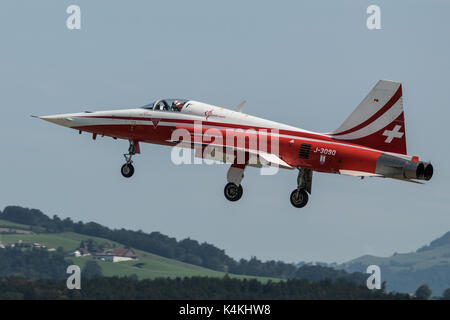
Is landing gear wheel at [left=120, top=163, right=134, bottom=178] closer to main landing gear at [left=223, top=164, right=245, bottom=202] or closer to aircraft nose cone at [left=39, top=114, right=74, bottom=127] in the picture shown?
aircraft nose cone at [left=39, top=114, right=74, bottom=127]

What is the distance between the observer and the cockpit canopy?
125 ft

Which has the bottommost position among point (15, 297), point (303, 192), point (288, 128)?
point (15, 297)

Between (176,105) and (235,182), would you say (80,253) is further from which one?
(235,182)

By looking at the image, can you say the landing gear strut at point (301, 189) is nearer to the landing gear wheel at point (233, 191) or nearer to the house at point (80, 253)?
the landing gear wheel at point (233, 191)

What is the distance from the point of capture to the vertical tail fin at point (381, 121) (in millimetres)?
34125

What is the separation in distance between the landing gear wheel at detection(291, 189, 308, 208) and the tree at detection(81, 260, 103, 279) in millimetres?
118223

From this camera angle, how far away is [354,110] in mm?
35219

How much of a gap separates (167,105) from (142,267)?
5203 inches

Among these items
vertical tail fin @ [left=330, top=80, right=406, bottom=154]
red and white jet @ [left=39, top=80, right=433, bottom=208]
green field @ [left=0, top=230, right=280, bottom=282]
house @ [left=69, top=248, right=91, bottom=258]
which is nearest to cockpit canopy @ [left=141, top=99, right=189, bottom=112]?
red and white jet @ [left=39, top=80, right=433, bottom=208]

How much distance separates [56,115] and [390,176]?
51.5 feet
